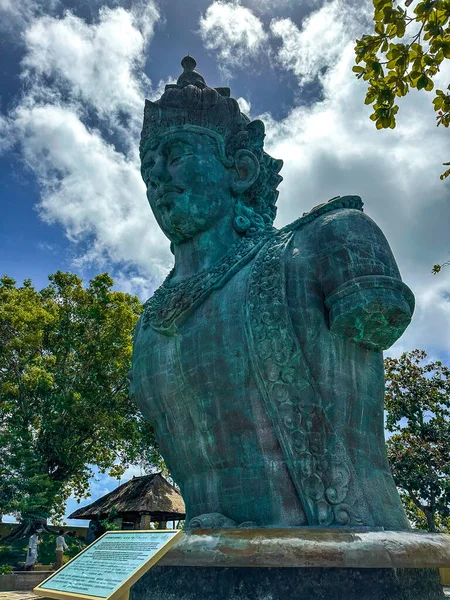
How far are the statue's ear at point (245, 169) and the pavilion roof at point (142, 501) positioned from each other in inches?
759

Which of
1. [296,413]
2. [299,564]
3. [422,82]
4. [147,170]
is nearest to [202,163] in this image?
[147,170]

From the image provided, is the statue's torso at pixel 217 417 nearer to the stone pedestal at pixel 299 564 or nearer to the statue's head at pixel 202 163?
the stone pedestal at pixel 299 564

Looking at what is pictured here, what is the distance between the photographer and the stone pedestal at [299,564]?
327 cm

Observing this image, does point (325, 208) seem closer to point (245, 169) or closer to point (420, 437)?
point (245, 169)

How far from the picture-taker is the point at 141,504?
2289cm

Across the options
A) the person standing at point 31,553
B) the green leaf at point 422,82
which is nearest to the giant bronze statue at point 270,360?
the green leaf at point 422,82

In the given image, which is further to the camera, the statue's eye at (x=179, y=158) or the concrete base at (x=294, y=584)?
the statue's eye at (x=179, y=158)

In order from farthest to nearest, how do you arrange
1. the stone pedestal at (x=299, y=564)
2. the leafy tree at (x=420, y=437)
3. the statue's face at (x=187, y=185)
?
the leafy tree at (x=420, y=437), the statue's face at (x=187, y=185), the stone pedestal at (x=299, y=564)

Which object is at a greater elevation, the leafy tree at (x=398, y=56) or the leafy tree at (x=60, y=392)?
the leafy tree at (x=60, y=392)

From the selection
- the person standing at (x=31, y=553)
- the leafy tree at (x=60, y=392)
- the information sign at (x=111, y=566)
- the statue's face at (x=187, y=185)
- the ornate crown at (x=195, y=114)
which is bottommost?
the information sign at (x=111, y=566)

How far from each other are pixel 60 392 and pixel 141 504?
5.78 m

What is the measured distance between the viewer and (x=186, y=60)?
6.28 metres

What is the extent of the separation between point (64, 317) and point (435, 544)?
23.1 m

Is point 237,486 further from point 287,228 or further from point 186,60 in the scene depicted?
point 186,60
